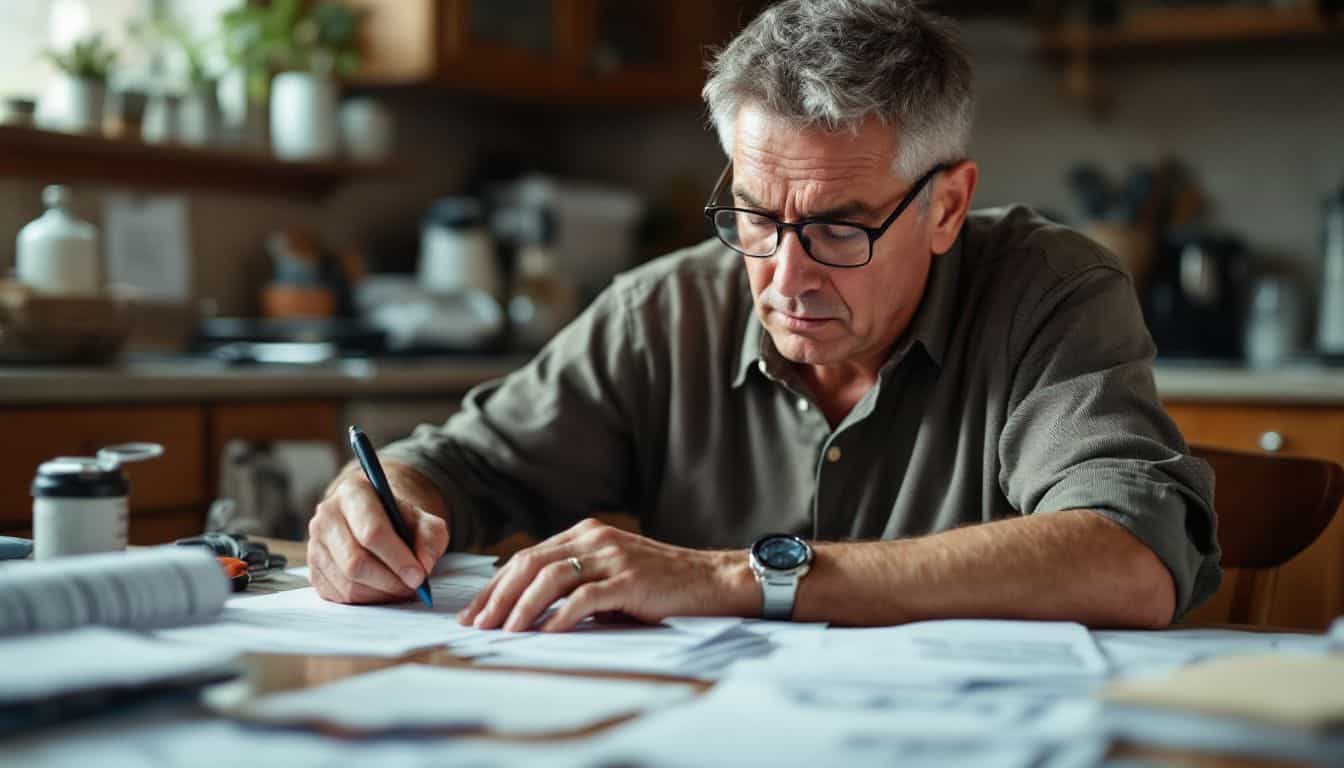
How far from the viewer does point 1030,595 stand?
106cm

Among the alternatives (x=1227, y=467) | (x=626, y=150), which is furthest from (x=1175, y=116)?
(x=1227, y=467)

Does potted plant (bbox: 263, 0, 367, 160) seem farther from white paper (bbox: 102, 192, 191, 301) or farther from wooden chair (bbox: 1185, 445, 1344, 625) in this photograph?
wooden chair (bbox: 1185, 445, 1344, 625)

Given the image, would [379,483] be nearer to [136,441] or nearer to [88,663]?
[88,663]

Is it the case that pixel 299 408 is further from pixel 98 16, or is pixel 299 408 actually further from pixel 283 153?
pixel 98 16

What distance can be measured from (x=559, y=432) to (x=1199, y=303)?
6.89ft

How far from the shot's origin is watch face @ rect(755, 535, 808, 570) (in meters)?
1.06

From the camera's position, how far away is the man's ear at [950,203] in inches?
58.4

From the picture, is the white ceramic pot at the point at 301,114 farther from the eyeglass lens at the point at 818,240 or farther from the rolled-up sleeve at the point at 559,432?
the eyeglass lens at the point at 818,240

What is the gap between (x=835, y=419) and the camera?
1.60 meters

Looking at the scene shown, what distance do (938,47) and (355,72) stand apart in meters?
2.08

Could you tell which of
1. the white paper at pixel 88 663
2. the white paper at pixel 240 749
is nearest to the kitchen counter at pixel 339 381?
the white paper at pixel 88 663

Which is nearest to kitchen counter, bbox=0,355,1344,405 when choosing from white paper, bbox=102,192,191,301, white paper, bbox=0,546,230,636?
white paper, bbox=102,192,191,301

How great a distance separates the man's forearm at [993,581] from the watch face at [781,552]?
15 mm

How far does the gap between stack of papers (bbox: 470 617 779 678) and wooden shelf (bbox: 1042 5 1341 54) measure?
2682 mm
